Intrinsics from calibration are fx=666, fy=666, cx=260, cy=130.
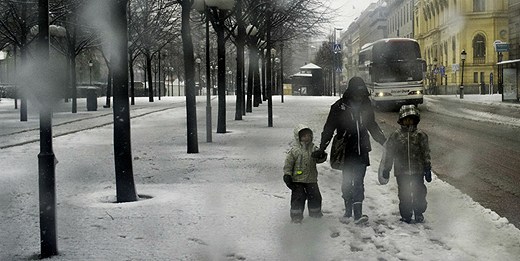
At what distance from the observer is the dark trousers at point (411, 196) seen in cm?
693

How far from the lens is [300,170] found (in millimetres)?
6961

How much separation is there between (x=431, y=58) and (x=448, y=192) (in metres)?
70.9

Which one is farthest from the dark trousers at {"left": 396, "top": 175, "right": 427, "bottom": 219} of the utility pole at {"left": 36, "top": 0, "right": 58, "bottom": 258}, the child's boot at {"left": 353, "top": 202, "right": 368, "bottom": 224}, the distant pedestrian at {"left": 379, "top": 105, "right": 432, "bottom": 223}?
the utility pole at {"left": 36, "top": 0, "right": 58, "bottom": 258}

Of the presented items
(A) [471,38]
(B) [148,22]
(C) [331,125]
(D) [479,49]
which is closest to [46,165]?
(C) [331,125]

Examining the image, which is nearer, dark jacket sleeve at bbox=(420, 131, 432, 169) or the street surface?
dark jacket sleeve at bbox=(420, 131, 432, 169)

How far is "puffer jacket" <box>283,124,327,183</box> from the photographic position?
273 inches

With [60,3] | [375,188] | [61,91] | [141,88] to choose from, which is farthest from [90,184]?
[141,88]

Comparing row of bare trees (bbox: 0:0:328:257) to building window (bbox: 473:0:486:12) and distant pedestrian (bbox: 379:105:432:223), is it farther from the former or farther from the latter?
building window (bbox: 473:0:486:12)

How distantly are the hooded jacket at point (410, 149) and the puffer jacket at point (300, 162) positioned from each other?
0.78 metres

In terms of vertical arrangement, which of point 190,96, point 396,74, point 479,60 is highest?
point 479,60

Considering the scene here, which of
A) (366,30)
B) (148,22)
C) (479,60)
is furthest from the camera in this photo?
(366,30)

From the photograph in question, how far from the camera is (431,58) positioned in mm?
77000

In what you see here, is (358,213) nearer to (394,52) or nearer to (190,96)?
(190,96)

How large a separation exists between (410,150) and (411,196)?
1.58 feet
